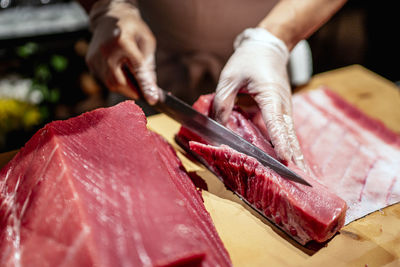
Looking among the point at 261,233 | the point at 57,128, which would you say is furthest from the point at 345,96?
the point at 57,128

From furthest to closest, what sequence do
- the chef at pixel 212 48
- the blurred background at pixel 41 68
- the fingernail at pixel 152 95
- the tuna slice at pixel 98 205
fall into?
the blurred background at pixel 41 68
the fingernail at pixel 152 95
the chef at pixel 212 48
the tuna slice at pixel 98 205

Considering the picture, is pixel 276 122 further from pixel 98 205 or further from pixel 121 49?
pixel 121 49

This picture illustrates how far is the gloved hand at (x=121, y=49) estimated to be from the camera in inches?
101

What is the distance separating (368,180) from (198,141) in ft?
3.70

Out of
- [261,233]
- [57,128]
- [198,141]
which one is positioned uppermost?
[57,128]

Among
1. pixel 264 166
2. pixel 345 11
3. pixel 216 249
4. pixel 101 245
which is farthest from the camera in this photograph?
pixel 345 11

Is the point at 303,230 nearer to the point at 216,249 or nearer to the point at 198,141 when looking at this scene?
the point at 216,249

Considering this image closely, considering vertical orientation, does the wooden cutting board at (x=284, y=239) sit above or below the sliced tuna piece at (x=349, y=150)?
below

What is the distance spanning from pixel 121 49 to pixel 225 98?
94 cm

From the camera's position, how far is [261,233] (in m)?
1.88

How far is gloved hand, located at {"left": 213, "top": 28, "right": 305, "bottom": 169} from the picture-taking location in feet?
6.66

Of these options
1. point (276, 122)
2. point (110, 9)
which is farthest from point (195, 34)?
point (276, 122)

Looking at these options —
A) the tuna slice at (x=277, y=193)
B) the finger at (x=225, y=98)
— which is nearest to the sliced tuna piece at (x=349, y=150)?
the tuna slice at (x=277, y=193)

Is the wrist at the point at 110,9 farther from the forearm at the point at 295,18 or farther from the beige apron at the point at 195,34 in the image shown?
the forearm at the point at 295,18
